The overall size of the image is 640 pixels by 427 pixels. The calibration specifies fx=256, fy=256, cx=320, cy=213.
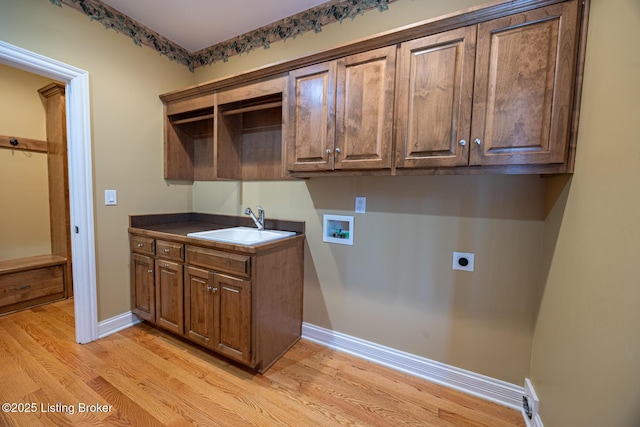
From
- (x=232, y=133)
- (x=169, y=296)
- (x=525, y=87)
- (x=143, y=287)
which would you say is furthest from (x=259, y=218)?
(x=525, y=87)

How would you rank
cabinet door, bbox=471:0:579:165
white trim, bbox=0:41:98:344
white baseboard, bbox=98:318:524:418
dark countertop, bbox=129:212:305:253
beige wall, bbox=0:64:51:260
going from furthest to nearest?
beige wall, bbox=0:64:51:260
white trim, bbox=0:41:98:344
dark countertop, bbox=129:212:305:253
white baseboard, bbox=98:318:524:418
cabinet door, bbox=471:0:579:165

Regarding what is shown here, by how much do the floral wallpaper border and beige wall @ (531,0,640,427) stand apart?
1336mm

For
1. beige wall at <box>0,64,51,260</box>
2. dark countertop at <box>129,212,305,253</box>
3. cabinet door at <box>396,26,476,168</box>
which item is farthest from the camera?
beige wall at <box>0,64,51,260</box>

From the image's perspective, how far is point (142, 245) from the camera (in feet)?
7.25

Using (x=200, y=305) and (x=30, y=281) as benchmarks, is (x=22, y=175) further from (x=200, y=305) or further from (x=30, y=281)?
(x=200, y=305)

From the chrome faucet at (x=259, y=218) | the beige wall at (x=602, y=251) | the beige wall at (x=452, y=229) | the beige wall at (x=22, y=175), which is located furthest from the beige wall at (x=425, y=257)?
the beige wall at (x=22, y=175)

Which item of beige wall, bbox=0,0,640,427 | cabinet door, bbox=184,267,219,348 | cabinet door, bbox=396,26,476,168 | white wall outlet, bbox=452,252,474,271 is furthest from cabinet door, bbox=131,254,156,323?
white wall outlet, bbox=452,252,474,271

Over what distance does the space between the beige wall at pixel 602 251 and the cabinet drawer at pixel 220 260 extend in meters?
1.61

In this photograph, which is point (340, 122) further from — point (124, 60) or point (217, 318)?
point (124, 60)

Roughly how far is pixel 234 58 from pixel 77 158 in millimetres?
1569

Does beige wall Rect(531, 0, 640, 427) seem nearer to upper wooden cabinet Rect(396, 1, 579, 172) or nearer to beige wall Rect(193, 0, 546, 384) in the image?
upper wooden cabinet Rect(396, 1, 579, 172)

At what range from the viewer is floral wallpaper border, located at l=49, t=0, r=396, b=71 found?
188 cm

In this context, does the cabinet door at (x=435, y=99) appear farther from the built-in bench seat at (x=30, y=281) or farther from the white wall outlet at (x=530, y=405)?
the built-in bench seat at (x=30, y=281)

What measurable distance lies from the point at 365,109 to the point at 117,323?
8.81 feet
